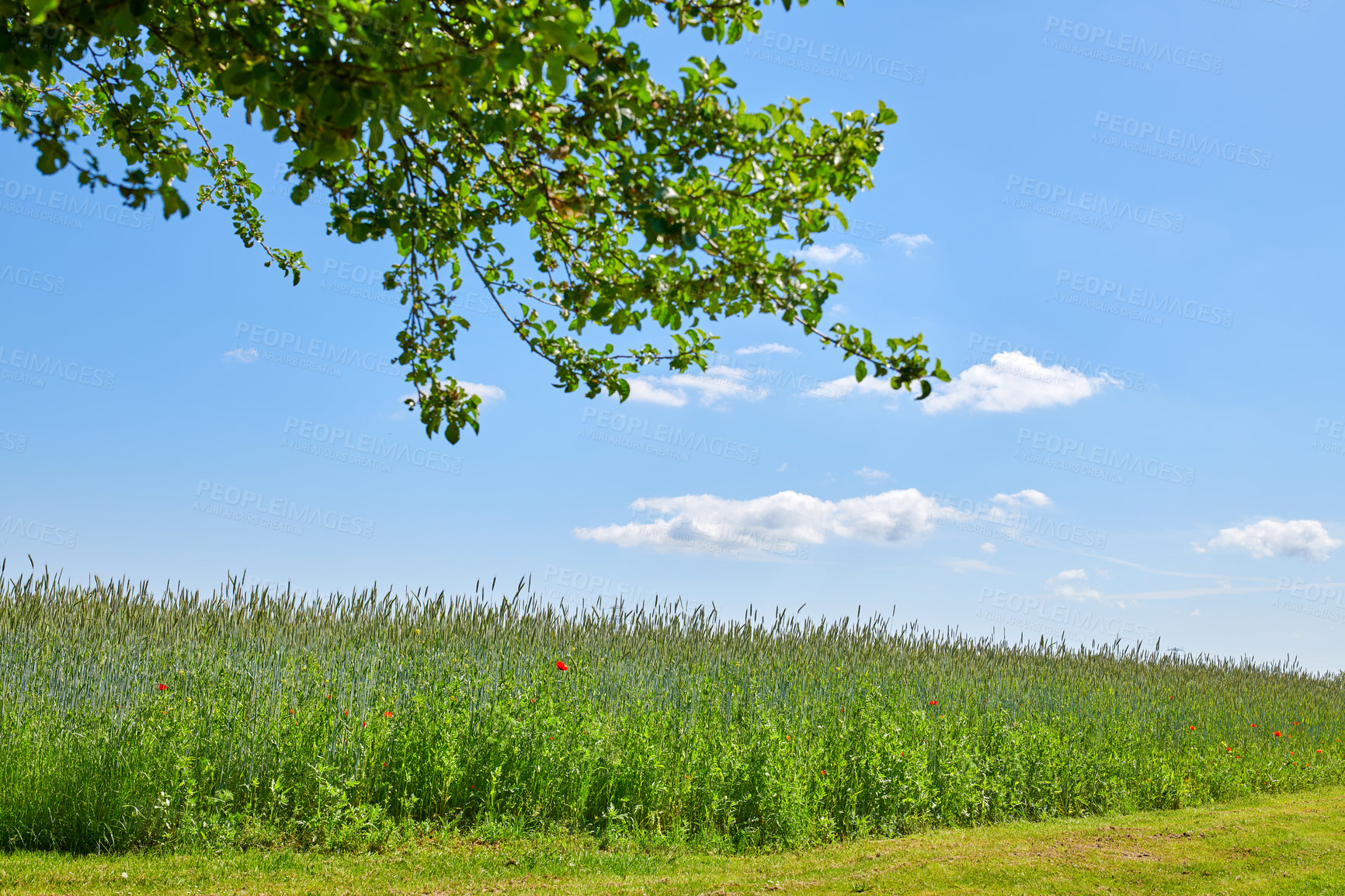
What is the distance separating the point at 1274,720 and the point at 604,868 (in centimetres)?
1140

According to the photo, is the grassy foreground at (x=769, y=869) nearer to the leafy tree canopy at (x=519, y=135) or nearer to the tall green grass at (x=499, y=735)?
the tall green grass at (x=499, y=735)

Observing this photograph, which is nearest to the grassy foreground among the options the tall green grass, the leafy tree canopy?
the tall green grass

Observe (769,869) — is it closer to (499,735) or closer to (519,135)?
(499,735)

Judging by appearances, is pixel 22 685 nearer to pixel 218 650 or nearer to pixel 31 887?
pixel 218 650

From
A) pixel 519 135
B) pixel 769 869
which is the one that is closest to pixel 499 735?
pixel 769 869

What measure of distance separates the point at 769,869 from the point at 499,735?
2.15m

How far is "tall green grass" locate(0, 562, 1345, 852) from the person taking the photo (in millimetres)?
6094

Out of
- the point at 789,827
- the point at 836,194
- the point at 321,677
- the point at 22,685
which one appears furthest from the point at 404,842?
the point at 836,194

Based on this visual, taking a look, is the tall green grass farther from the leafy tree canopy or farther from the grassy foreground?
the leafy tree canopy

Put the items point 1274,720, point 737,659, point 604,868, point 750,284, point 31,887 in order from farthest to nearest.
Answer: point 1274,720
point 737,659
point 604,868
point 31,887
point 750,284

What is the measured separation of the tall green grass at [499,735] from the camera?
6094 millimetres

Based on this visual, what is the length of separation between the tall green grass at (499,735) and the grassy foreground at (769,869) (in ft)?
1.00

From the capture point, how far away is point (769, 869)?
229 inches

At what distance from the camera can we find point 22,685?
24.2 ft
